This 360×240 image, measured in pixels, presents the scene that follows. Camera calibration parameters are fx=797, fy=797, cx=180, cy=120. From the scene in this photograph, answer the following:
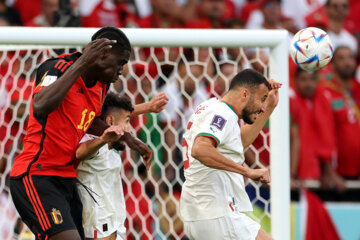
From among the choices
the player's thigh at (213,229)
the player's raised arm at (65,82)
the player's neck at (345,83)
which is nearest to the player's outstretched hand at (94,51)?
the player's raised arm at (65,82)

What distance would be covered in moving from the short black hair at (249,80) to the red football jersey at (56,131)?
0.95 metres

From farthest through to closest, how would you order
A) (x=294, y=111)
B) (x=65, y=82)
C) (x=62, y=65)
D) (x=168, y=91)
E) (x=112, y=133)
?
(x=294, y=111)
(x=168, y=91)
(x=62, y=65)
(x=112, y=133)
(x=65, y=82)

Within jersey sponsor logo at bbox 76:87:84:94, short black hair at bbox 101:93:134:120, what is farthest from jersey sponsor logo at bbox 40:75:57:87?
short black hair at bbox 101:93:134:120

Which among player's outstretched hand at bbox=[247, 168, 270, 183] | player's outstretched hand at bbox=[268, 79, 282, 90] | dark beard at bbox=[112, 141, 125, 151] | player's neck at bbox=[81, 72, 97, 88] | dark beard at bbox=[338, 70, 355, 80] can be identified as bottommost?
player's outstretched hand at bbox=[247, 168, 270, 183]

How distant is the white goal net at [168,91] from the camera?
17.7ft

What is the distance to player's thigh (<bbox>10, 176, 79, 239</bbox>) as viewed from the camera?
4.23 m

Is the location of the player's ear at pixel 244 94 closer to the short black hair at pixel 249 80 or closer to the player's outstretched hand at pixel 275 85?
the short black hair at pixel 249 80

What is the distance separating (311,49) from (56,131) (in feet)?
5.73

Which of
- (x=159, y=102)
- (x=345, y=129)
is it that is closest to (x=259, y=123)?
(x=159, y=102)

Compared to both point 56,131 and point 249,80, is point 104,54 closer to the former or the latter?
point 56,131

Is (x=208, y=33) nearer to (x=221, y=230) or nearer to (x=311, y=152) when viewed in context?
(x=221, y=230)

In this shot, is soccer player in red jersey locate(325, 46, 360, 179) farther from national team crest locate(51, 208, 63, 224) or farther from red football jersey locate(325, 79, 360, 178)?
national team crest locate(51, 208, 63, 224)

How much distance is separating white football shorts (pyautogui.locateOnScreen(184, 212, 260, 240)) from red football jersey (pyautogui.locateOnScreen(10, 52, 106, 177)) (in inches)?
36.8

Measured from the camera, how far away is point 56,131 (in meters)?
4.31
